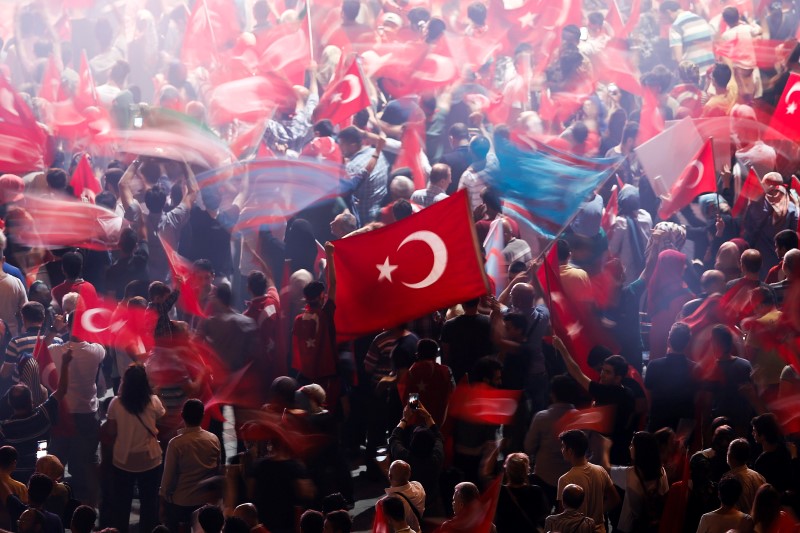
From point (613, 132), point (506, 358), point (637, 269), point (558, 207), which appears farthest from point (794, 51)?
point (506, 358)

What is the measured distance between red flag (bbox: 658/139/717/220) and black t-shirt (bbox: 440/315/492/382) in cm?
385

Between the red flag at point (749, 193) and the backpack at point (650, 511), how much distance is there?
5.29 meters

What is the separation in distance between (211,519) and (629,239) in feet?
21.3

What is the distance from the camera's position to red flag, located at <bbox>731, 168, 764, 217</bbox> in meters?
14.6

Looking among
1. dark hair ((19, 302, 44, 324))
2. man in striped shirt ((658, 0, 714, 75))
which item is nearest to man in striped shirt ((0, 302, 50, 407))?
dark hair ((19, 302, 44, 324))

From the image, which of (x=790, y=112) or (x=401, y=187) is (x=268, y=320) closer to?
(x=401, y=187)

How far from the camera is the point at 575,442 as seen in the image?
10086 mm

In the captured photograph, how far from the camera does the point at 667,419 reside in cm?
1116

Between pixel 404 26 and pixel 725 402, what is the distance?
11.1 m

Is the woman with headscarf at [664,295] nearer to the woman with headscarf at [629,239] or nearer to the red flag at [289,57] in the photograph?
the woman with headscarf at [629,239]

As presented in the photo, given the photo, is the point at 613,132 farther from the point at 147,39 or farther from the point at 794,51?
the point at 147,39

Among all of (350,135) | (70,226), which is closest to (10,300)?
(70,226)

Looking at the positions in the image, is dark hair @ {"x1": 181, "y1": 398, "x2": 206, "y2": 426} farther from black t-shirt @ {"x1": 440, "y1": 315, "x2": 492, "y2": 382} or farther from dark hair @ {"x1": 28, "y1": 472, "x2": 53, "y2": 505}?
black t-shirt @ {"x1": 440, "y1": 315, "x2": 492, "y2": 382}

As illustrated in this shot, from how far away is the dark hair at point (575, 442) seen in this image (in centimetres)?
1009
